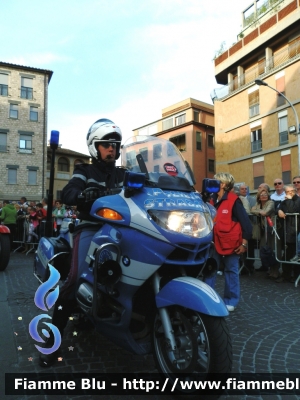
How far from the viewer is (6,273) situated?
8.05 m

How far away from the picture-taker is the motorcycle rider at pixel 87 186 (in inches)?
119

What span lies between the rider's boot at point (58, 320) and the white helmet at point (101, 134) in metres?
1.22

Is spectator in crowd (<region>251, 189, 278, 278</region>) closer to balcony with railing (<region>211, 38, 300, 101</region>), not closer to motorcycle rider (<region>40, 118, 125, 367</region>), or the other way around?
motorcycle rider (<region>40, 118, 125, 367</region>)

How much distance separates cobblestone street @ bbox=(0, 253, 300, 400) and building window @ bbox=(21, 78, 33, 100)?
40.7 metres

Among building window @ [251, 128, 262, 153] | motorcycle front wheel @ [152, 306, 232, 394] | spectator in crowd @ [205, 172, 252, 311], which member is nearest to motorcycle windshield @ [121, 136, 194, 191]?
motorcycle front wheel @ [152, 306, 232, 394]

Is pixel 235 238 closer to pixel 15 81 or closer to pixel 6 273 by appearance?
pixel 6 273

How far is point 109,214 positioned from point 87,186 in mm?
635

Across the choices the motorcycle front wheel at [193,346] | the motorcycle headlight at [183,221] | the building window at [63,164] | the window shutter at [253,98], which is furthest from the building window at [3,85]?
the motorcycle front wheel at [193,346]

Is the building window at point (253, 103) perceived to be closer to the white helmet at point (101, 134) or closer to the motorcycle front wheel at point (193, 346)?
the white helmet at point (101, 134)

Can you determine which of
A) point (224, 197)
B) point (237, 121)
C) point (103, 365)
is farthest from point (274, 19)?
point (103, 365)

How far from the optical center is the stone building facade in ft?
136

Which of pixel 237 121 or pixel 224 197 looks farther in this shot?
pixel 237 121

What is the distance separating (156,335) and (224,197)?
124 inches

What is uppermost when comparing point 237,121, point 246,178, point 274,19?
point 274,19
